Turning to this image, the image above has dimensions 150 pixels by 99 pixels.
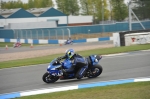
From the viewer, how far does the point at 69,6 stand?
273 feet

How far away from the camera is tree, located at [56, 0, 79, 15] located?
269 ft

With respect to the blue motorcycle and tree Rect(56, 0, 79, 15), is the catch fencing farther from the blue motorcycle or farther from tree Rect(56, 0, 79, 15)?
tree Rect(56, 0, 79, 15)

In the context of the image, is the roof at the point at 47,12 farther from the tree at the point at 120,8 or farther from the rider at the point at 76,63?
the rider at the point at 76,63

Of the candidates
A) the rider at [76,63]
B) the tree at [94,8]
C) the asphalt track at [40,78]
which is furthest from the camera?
the tree at [94,8]

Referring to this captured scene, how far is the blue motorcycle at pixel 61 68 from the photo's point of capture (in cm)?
1365

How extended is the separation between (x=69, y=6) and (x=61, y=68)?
70.2 meters

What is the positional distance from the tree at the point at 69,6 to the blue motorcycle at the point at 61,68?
67891 mm

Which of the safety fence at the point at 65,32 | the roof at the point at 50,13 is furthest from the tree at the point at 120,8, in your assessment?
the safety fence at the point at 65,32

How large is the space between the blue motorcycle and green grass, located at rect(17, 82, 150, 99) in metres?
2.57

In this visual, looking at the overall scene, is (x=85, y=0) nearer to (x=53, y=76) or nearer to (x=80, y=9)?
(x=80, y=9)

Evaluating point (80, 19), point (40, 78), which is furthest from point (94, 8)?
point (40, 78)

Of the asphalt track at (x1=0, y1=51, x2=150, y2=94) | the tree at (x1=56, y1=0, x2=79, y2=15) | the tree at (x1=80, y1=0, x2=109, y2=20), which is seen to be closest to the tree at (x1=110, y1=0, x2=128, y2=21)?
the tree at (x1=80, y1=0, x2=109, y2=20)

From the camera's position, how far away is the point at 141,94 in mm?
9805

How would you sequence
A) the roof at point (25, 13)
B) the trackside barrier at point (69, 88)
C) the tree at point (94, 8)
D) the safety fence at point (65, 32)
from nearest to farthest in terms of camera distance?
the trackside barrier at point (69, 88), the safety fence at point (65, 32), the roof at point (25, 13), the tree at point (94, 8)
